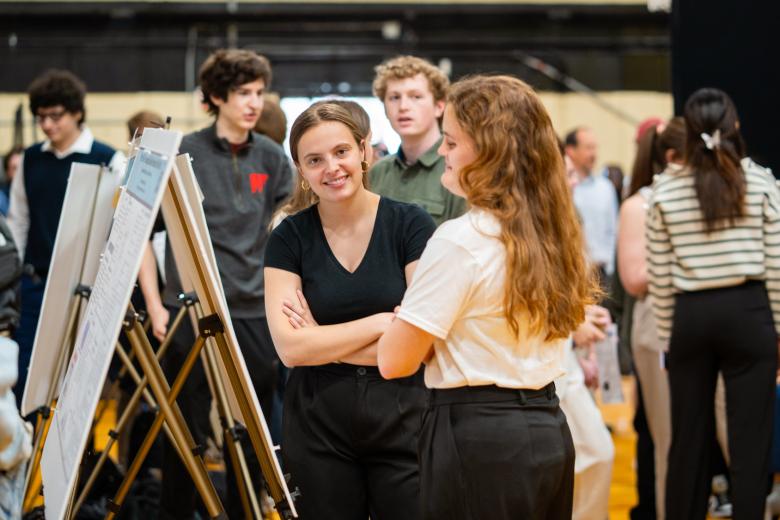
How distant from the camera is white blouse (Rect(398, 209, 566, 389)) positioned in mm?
2123

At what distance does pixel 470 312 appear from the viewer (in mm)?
2170

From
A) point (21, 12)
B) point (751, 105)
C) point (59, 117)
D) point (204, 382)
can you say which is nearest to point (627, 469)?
point (751, 105)

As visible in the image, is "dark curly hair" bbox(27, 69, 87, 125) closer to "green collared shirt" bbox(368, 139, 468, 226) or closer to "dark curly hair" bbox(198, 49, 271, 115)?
"dark curly hair" bbox(198, 49, 271, 115)

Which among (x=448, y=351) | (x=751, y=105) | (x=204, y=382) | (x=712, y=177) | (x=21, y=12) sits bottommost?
(x=204, y=382)

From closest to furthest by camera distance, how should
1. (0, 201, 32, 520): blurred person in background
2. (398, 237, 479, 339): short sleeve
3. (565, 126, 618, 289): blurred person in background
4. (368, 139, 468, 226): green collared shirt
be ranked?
(398, 237, 479, 339): short sleeve → (0, 201, 32, 520): blurred person in background → (368, 139, 468, 226): green collared shirt → (565, 126, 618, 289): blurred person in background

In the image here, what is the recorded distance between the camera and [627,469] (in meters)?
6.09

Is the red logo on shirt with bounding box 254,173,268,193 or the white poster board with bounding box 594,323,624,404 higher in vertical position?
the red logo on shirt with bounding box 254,173,268,193

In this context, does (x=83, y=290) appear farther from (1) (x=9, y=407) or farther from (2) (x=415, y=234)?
(2) (x=415, y=234)

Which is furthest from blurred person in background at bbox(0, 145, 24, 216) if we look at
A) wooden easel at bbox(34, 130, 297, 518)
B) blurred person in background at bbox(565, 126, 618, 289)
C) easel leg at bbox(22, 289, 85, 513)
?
wooden easel at bbox(34, 130, 297, 518)

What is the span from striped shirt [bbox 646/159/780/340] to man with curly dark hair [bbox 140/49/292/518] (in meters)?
1.48

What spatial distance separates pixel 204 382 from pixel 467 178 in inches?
82.6

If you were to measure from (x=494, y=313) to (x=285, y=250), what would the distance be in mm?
735

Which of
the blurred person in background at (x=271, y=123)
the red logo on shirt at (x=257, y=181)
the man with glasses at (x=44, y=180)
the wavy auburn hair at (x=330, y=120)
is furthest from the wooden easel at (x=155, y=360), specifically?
the man with glasses at (x=44, y=180)

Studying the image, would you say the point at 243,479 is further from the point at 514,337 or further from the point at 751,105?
the point at 751,105
